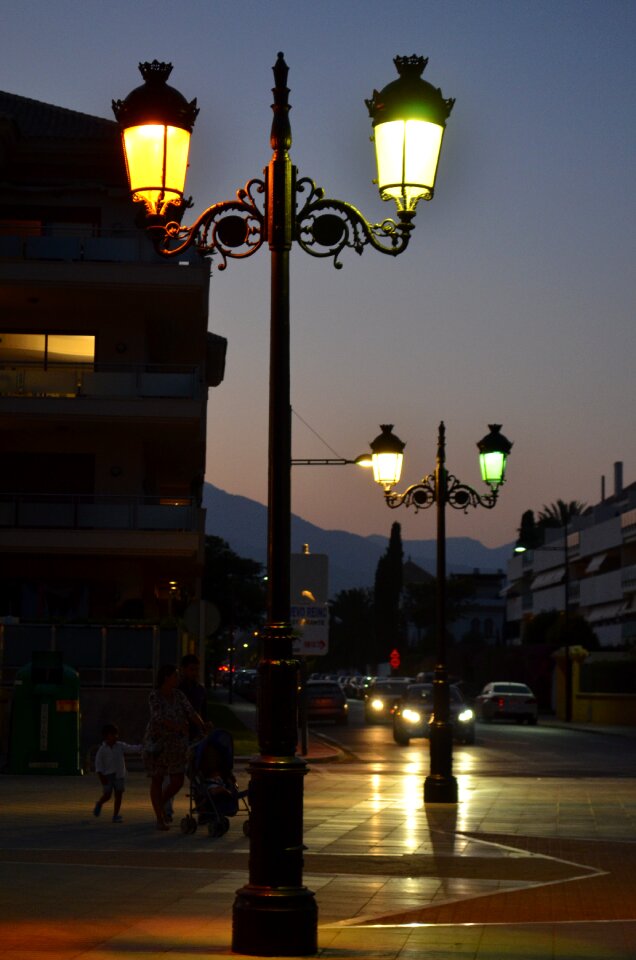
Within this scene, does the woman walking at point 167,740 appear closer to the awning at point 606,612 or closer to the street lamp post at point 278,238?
the street lamp post at point 278,238

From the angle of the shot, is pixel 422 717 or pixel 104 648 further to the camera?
pixel 422 717

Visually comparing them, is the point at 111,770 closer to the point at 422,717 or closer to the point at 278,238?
the point at 278,238

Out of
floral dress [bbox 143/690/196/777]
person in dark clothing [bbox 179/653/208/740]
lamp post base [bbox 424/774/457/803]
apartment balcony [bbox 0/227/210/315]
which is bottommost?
lamp post base [bbox 424/774/457/803]

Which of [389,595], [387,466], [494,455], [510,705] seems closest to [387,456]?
A: [387,466]

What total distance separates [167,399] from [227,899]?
93.0 feet

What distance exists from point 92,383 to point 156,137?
29.7 metres

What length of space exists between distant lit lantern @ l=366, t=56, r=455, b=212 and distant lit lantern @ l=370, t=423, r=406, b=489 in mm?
12422

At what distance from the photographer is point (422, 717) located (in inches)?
1601

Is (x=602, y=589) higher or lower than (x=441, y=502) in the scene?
higher

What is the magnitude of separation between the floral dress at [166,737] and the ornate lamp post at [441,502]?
15.8 ft

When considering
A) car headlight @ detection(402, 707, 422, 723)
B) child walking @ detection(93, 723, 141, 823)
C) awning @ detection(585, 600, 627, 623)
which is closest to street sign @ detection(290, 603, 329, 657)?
car headlight @ detection(402, 707, 422, 723)

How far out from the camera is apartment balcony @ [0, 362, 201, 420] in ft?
125

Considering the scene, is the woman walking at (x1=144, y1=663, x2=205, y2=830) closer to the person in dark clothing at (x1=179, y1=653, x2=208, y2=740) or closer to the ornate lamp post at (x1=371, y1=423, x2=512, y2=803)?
the person in dark clothing at (x1=179, y1=653, x2=208, y2=740)

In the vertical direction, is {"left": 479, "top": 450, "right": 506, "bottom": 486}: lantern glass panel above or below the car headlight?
above
